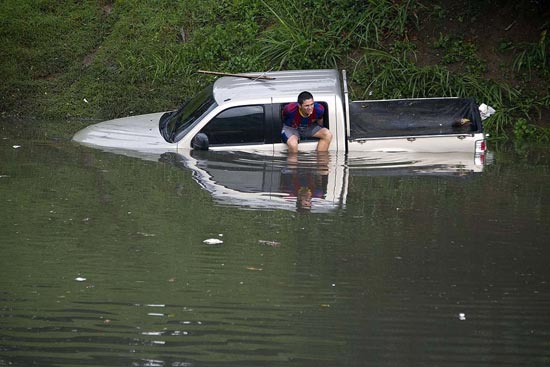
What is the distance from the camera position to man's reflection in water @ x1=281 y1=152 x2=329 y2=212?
34.6 ft

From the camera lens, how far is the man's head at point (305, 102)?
1161 centimetres

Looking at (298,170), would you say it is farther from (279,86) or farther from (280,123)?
(279,86)

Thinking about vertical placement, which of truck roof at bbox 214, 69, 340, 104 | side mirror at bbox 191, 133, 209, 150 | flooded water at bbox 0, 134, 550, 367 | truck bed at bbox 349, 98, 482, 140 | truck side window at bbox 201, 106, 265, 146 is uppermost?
truck roof at bbox 214, 69, 340, 104

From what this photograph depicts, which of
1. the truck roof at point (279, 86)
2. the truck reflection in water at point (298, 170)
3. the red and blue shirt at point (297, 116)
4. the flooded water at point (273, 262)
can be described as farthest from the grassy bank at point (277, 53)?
the red and blue shirt at point (297, 116)

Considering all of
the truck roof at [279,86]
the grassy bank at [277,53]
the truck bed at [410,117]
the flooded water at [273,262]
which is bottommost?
the flooded water at [273,262]

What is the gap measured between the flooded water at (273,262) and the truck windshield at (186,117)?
14.2 inches

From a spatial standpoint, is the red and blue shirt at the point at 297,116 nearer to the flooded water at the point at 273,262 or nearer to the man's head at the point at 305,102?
the man's head at the point at 305,102

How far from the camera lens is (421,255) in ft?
27.3

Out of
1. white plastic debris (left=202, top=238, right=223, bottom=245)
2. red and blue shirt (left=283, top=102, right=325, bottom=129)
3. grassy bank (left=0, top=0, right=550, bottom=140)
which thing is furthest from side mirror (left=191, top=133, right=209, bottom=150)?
grassy bank (left=0, top=0, right=550, bottom=140)

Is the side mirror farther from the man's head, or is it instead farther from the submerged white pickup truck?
the man's head

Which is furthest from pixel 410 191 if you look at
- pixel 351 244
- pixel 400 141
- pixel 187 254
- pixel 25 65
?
pixel 25 65

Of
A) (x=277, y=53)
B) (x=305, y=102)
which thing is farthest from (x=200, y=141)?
(x=277, y=53)

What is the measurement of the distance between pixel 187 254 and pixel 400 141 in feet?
15.6

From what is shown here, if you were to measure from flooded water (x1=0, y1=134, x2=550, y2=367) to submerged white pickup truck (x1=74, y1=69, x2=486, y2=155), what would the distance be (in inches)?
8.1
